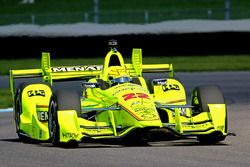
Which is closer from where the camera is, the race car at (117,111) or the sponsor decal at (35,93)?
the race car at (117,111)

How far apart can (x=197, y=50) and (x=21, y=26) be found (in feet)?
16.9

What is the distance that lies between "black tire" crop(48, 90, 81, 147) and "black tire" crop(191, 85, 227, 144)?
159 cm

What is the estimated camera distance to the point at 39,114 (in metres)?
13.0

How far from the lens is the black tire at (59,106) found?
38.3 ft

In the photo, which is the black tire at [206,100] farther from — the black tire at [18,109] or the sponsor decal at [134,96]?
the black tire at [18,109]

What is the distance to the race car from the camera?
11.5m

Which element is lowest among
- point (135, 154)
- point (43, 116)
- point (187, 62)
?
point (187, 62)

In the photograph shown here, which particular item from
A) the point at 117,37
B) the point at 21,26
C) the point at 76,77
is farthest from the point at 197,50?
the point at 76,77

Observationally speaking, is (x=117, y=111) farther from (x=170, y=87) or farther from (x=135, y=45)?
(x=135, y=45)

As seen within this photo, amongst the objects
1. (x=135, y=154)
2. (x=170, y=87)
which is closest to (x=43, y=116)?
(x=170, y=87)

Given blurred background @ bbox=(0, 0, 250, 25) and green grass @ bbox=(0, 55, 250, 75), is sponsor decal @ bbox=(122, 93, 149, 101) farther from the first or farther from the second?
blurred background @ bbox=(0, 0, 250, 25)

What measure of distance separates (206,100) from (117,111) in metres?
1.23

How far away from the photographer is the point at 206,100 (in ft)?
40.4

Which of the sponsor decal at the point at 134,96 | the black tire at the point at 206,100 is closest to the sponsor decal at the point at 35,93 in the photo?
the sponsor decal at the point at 134,96
